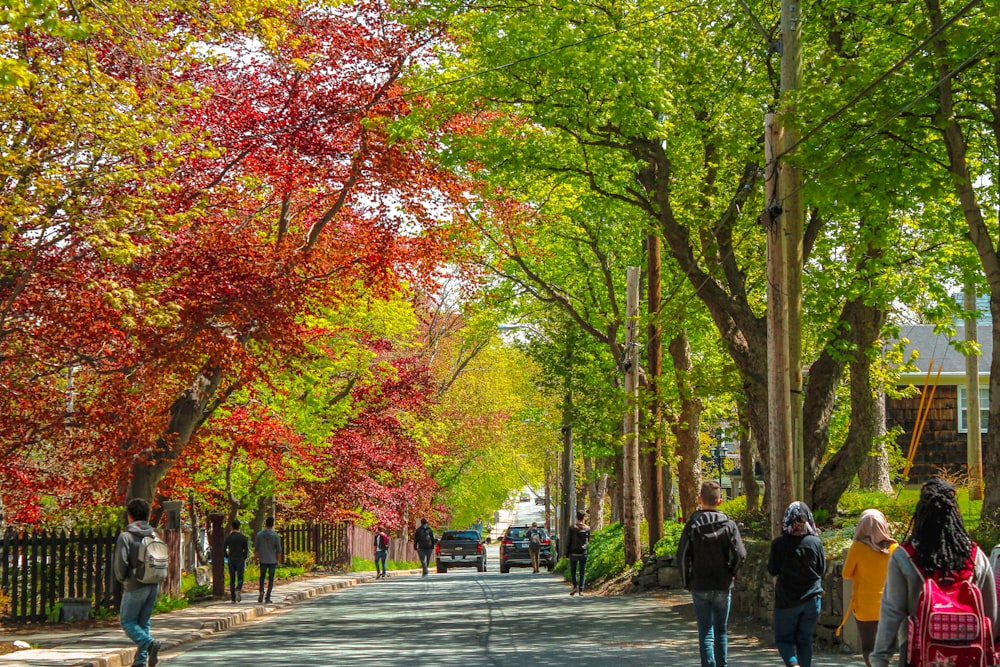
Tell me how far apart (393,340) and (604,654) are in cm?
2731

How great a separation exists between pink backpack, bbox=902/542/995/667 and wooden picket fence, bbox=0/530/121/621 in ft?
55.7

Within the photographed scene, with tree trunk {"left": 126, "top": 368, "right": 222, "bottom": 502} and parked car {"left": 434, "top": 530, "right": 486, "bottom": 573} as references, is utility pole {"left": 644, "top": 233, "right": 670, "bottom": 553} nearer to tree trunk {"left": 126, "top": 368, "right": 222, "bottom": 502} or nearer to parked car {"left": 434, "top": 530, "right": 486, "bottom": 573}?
tree trunk {"left": 126, "top": 368, "right": 222, "bottom": 502}

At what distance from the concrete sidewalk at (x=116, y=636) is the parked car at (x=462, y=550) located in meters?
29.9

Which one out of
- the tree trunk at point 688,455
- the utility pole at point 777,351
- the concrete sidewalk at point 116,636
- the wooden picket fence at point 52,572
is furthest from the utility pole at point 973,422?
the wooden picket fence at point 52,572

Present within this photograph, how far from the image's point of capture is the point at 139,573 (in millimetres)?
13188

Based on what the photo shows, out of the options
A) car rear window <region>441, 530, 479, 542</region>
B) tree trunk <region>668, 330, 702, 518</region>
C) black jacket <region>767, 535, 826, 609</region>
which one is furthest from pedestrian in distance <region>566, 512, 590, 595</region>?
car rear window <region>441, 530, 479, 542</region>

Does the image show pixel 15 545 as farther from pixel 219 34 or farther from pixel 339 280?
pixel 219 34

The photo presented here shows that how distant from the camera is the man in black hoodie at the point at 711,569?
474 inches

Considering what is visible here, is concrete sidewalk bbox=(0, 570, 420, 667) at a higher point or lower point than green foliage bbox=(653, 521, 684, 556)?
lower

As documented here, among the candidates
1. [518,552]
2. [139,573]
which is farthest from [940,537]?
[518,552]

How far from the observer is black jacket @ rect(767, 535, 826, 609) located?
1131 centimetres

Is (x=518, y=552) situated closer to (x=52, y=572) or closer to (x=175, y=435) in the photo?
(x=175, y=435)

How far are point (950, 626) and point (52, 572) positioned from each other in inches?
709

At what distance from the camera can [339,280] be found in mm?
23828
